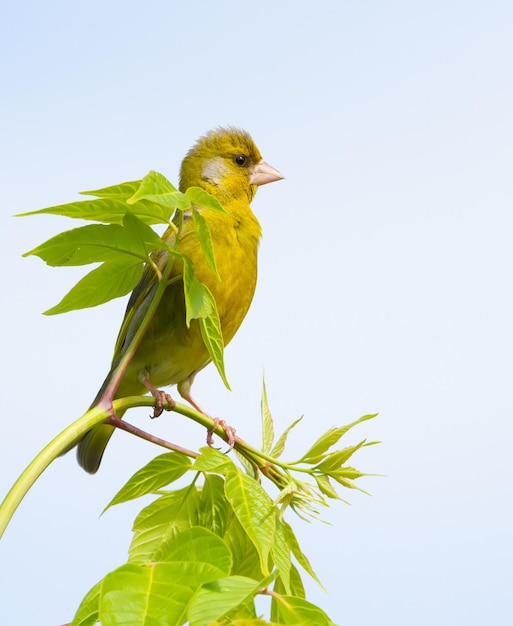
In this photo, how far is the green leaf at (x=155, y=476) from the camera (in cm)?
214

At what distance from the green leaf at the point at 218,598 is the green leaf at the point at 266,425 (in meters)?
0.82

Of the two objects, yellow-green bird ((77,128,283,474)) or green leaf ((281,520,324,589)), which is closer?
green leaf ((281,520,324,589))

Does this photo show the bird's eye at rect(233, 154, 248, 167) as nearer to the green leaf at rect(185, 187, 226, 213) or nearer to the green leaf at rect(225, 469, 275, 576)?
the green leaf at rect(185, 187, 226, 213)

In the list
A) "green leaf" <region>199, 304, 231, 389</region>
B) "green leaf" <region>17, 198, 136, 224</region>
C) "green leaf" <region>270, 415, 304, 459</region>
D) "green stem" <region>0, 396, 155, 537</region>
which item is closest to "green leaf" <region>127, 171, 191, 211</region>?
"green leaf" <region>17, 198, 136, 224</region>

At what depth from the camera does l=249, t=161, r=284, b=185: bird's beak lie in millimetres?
4359

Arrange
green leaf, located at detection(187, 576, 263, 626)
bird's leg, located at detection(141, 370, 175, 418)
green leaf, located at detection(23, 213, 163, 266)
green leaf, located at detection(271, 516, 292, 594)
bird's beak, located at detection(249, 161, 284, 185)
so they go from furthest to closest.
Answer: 1. bird's beak, located at detection(249, 161, 284, 185)
2. bird's leg, located at detection(141, 370, 175, 418)
3. green leaf, located at detection(23, 213, 163, 266)
4. green leaf, located at detection(271, 516, 292, 594)
5. green leaf, located at detection(187, 576, 263, 626)

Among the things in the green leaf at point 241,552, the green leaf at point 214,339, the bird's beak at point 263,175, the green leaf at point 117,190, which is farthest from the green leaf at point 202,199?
the bird's beak at point 263,175

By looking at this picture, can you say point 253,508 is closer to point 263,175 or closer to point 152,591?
point 152,591

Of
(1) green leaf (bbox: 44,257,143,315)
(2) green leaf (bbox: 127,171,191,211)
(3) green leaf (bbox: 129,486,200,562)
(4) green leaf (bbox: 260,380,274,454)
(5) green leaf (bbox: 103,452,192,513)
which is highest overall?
(2) green leaf (bbox: 127,171,191,211)

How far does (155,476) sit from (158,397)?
0.20m

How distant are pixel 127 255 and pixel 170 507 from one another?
26.6 inches

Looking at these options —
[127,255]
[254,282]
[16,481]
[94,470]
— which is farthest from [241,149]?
[16,481]

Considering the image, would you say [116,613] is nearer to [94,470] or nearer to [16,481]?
[16,481]

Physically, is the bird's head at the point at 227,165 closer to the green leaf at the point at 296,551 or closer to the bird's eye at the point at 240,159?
the bird's eye at the point at 240,159
